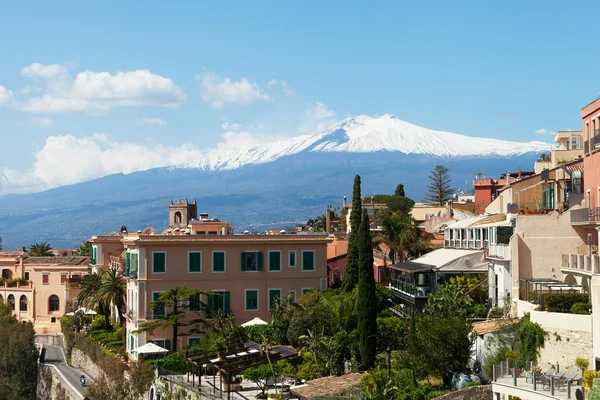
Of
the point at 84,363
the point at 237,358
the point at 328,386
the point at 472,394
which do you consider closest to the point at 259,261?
the point at 237,358

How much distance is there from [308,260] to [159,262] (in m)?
8.57

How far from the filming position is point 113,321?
6638 cm

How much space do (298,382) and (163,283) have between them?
14.3 metres

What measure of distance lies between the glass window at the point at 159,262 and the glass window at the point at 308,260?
8.00 metres

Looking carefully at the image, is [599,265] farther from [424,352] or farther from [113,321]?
[113,321]

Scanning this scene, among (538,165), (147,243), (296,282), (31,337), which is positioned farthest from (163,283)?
(538,165)

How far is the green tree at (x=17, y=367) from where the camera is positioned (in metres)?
62.9

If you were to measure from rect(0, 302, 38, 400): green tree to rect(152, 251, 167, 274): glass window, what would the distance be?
54.4 ft

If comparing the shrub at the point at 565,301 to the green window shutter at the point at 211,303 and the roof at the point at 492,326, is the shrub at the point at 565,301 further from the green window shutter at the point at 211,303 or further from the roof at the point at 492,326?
the green window shutter at the point at 211,303

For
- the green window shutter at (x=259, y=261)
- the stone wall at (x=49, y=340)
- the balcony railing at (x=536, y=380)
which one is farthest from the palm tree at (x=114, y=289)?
the balcony railing at (x=536, y=380)

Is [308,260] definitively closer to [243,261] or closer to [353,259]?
[353,259]

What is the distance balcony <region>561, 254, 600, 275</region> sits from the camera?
1240 inches

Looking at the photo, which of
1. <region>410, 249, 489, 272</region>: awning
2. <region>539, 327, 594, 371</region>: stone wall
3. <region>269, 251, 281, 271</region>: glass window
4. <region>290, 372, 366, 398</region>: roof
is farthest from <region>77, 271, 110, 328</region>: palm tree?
<region>539, 327, 594, 371</region>: stone wall

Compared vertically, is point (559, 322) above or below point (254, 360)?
above
